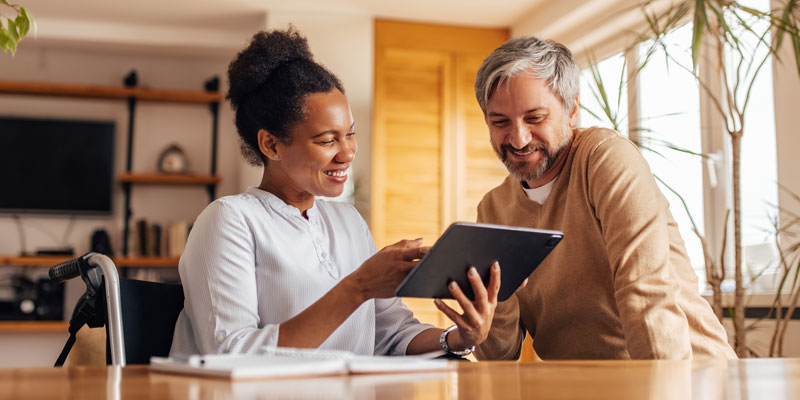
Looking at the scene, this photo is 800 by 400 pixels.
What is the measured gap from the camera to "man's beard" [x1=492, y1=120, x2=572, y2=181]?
176 cm

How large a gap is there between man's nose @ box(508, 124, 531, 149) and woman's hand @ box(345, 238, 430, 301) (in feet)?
1.74

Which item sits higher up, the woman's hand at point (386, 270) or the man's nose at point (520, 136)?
the man's nose at point (520, 136)

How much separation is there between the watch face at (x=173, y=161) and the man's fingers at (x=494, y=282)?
15.0ft

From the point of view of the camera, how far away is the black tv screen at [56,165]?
17.8 feet

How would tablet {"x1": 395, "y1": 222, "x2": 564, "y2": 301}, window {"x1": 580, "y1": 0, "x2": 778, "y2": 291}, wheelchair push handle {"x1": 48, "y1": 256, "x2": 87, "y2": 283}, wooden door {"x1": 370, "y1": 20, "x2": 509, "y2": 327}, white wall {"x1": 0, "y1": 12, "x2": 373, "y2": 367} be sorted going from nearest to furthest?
tablet {"x1": 395, "y1": 222, "x2": 564, "y2": 301} < wheelchair push handle {"x1": 48, "y1": 256, "x2": 87, "y2": 283} < window {"x1": 580, "y1": 0, "x2": 778, "y2": 291} < wooden door {"x1": 370, "y1": 20, "x2": 509, "y2": 327} < white wall {"x1": 0, "y1": 12, "x2": 373, "y2": 367}

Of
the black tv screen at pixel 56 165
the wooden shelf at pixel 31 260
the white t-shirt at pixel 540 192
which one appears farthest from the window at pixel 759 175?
the black tv screen at pixel 56 165

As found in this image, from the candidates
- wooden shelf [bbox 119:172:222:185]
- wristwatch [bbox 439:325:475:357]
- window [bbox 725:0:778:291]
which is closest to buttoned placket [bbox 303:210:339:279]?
wristwatch [bbox 439:325:475:357]

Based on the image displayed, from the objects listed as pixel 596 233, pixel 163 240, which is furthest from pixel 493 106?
pixel 163 240

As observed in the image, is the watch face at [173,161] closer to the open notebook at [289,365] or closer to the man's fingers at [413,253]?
the man's fingers at [413,253]

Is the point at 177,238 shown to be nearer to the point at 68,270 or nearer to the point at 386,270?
the point at 68,270

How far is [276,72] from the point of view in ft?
5.44

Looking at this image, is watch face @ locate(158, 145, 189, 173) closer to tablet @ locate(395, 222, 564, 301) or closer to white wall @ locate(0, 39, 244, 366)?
white wall @ locate(0, 39, 244, 366)

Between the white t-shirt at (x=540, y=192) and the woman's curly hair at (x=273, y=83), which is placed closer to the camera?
the woman's curly hair at (x=273, y=83)

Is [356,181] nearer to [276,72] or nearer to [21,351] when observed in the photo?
[21,351]
